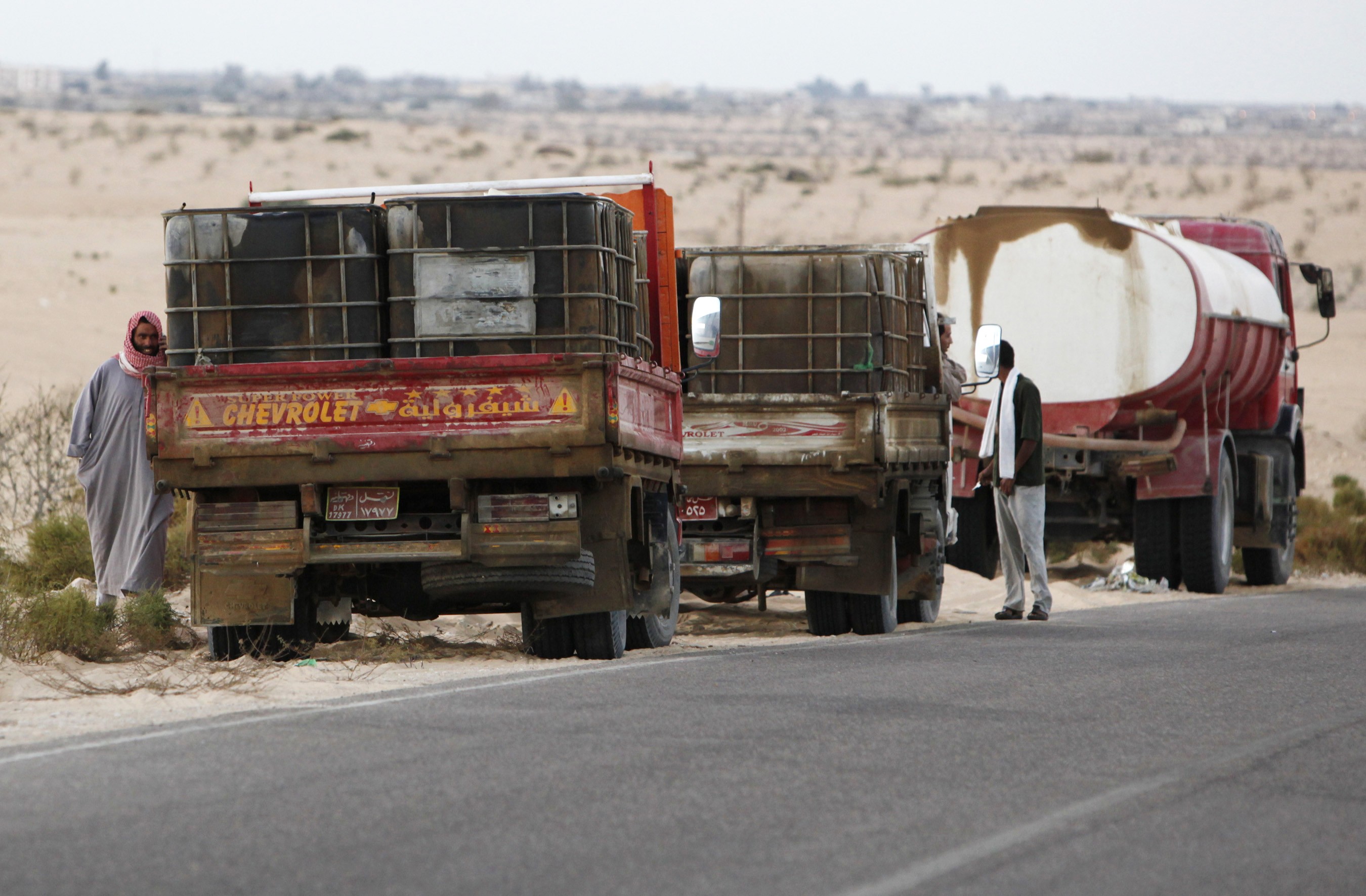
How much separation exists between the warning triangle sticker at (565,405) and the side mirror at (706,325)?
1860 mm

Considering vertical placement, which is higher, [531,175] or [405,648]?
[531,175]

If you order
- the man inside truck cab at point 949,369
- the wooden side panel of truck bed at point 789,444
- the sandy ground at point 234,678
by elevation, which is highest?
the man inside truck cab at point 949,369

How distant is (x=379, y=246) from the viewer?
9.66 meters

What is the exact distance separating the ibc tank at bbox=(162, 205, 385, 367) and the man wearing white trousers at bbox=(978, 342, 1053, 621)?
5.94 metres

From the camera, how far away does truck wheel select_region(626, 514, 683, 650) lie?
10695mm

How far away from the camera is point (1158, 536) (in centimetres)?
1769

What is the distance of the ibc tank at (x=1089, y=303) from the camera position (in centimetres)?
1642

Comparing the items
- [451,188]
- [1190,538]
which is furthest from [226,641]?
[1190,538]

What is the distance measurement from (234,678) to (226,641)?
1224mm

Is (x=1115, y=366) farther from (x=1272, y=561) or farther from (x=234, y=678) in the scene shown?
(x=234, y=678)

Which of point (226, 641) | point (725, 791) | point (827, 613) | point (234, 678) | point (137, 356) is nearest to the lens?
point (725, 791)

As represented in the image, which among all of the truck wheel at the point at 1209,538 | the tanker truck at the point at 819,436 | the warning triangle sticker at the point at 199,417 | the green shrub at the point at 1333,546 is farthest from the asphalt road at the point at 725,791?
the green shrub at the point at 1333,546

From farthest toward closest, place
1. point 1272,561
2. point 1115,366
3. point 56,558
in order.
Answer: point 1272,561, point 1115,366, point 56,558

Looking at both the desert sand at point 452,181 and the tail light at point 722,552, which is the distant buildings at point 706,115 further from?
the tail light at point 722,552
